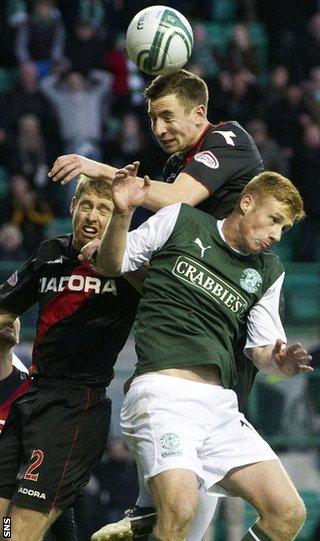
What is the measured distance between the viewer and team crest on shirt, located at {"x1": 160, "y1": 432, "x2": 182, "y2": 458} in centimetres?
600

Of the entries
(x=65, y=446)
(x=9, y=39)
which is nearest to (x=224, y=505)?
(x=65, y=446)

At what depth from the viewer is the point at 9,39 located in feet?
50.7

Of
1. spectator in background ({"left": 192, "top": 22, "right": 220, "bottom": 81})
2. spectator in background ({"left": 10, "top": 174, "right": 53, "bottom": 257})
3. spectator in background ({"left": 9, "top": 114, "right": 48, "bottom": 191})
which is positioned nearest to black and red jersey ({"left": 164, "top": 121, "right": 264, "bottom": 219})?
spectator in background ({"left": 10, "top": 174, "right": 53, "bottom": 257})

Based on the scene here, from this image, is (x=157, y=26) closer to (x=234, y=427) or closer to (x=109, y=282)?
(x=109, y=282)

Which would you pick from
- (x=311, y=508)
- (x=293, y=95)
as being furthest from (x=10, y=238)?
(x=293, y=95)

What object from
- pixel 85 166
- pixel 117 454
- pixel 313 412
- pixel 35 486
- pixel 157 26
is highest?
pixel 157 26

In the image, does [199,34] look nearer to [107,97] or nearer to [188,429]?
[107,97]

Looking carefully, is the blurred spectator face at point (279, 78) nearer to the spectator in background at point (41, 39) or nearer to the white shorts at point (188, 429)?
the spectator in background at point (41, 39)

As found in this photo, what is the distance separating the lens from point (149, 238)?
6.35 metres

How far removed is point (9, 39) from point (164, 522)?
413 inches

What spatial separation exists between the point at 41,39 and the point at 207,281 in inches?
371

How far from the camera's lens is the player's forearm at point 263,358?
21.0 ft

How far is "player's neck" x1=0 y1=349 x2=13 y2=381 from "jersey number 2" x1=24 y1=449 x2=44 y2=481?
0.90 metres

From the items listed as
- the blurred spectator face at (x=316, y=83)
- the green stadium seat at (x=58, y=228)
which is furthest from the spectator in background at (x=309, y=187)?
the green stadium seat at (x=58, y=228)
